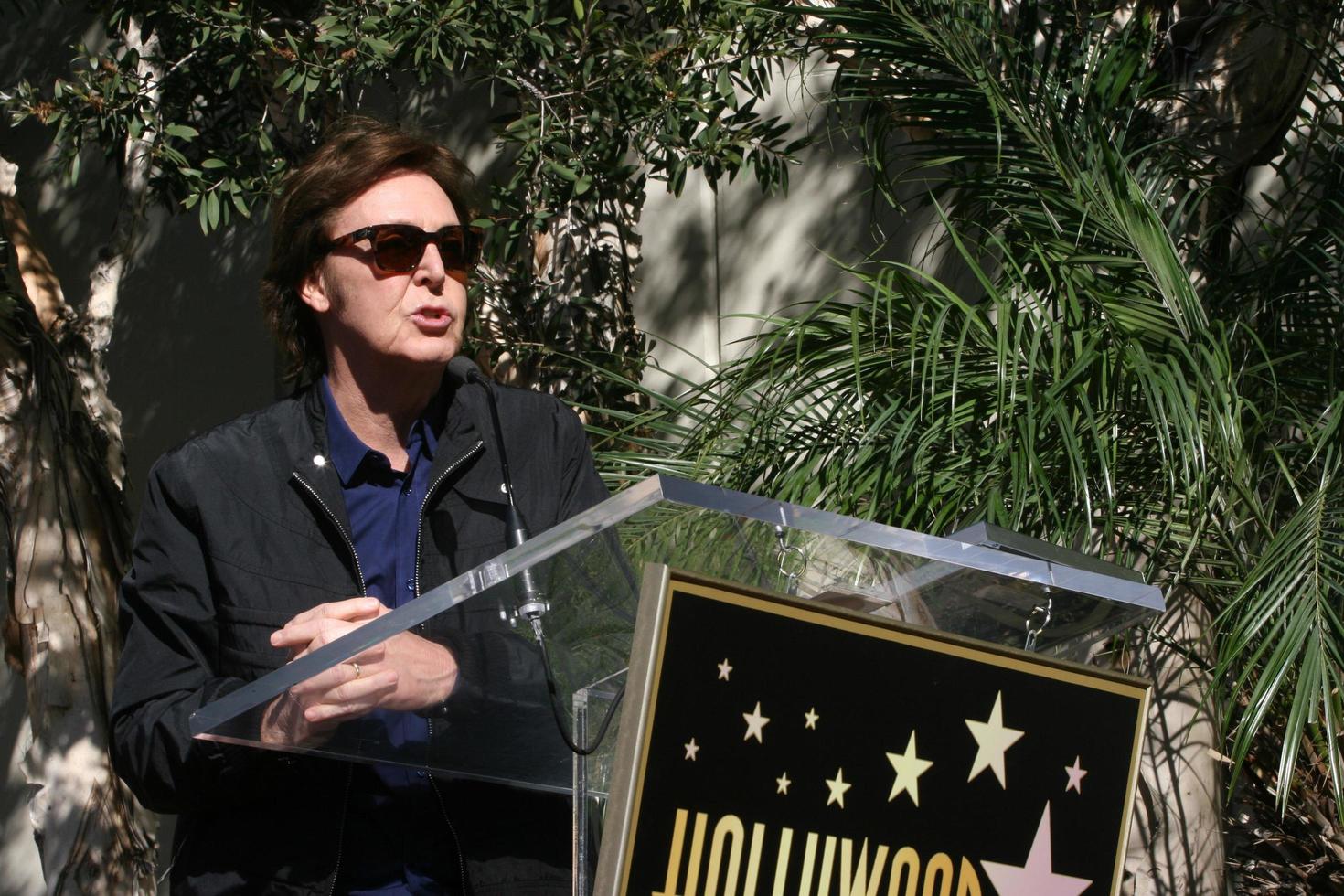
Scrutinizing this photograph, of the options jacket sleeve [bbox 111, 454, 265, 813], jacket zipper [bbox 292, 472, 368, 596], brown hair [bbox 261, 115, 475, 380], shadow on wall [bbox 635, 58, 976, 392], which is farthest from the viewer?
shadow on wall [bbox 635, 58, 976, 392]

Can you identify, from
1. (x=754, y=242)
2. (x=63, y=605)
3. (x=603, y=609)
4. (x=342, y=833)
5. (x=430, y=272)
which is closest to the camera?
(x=603, y=609)

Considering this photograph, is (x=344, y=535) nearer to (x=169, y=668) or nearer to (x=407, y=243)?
Answer: (x=169, y=668)

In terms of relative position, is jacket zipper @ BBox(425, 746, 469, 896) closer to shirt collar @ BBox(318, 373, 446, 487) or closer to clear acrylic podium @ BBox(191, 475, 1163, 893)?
clear acrylic podium @ BBox(191, 475, 1163, 893)

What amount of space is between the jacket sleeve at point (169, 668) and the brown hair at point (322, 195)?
0.47 meters

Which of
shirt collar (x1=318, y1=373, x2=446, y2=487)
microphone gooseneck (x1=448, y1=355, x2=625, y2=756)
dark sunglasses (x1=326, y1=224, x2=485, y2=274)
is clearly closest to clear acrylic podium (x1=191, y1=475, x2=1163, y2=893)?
microphone gooseneck (x1=448, y1=355, x2=625, y2=756)

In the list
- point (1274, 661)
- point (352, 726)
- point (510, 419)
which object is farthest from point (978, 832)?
point (1274, 661)

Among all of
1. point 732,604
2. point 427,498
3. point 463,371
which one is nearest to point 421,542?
point 427,498

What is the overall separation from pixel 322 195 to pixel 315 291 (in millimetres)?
148

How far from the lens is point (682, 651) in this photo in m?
1.58

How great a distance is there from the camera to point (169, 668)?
83.6 inches

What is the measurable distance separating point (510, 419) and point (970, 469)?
1.59m

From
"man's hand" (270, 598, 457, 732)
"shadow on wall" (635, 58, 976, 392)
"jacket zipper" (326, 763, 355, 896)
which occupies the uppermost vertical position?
"shadow on wall" (635, 58, 976, 392)

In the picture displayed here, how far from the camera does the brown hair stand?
251cm

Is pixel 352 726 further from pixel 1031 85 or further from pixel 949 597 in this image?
pixel 1031 85
